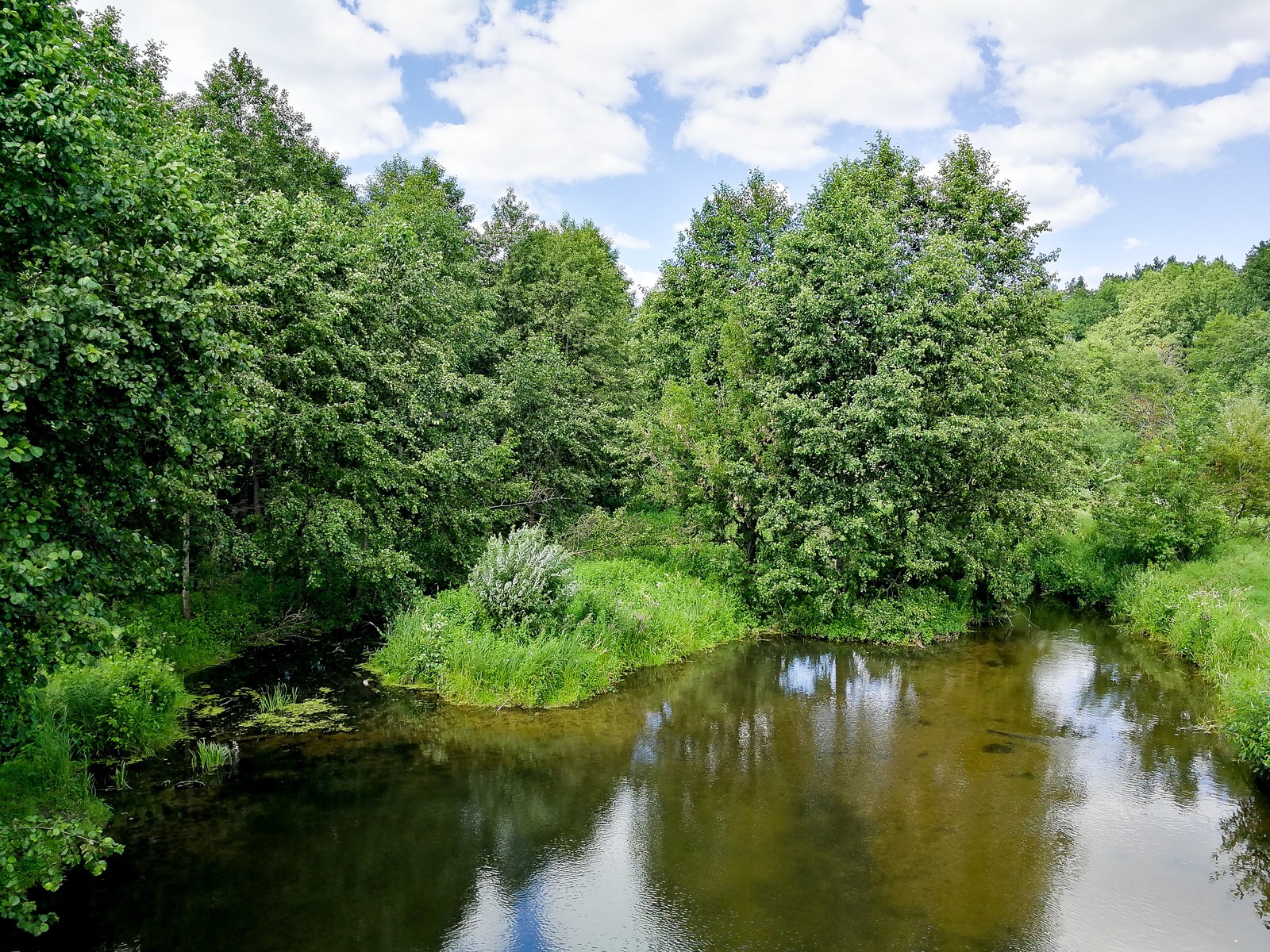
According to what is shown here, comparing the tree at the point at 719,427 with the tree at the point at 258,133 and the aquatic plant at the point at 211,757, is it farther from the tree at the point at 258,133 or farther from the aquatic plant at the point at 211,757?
the tree at the point at 258,133

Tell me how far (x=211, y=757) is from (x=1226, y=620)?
841 inches

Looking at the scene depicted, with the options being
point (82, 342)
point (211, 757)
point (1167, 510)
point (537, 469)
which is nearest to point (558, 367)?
point (537, 469)

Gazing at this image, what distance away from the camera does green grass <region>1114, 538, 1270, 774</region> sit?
11959 millimetres

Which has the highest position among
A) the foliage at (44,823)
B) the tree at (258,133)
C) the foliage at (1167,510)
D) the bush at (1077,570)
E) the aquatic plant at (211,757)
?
the tree at (258,133)

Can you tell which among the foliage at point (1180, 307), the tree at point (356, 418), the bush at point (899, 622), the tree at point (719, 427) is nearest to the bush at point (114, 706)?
the tree at point (356, 418)

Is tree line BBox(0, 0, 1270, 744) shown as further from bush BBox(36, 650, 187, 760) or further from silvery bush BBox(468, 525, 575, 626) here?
silvery bush BBox(468, 525, 575, 626)

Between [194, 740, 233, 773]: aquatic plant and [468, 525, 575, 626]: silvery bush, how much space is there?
5.65 meters

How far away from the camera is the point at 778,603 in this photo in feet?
67.5

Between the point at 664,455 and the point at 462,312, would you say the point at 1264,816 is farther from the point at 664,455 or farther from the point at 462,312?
the point at 462,312

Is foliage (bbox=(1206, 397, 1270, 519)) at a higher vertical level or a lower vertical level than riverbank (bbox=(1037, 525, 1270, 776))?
higher

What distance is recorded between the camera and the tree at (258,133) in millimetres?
24547

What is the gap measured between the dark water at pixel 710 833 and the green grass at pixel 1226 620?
916 mm

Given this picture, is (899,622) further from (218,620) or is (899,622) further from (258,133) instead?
(258,133)

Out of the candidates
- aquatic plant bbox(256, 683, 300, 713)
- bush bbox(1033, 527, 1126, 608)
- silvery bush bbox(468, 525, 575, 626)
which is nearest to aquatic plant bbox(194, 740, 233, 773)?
aquatic plant bbox(256, 683, 300, 713)
